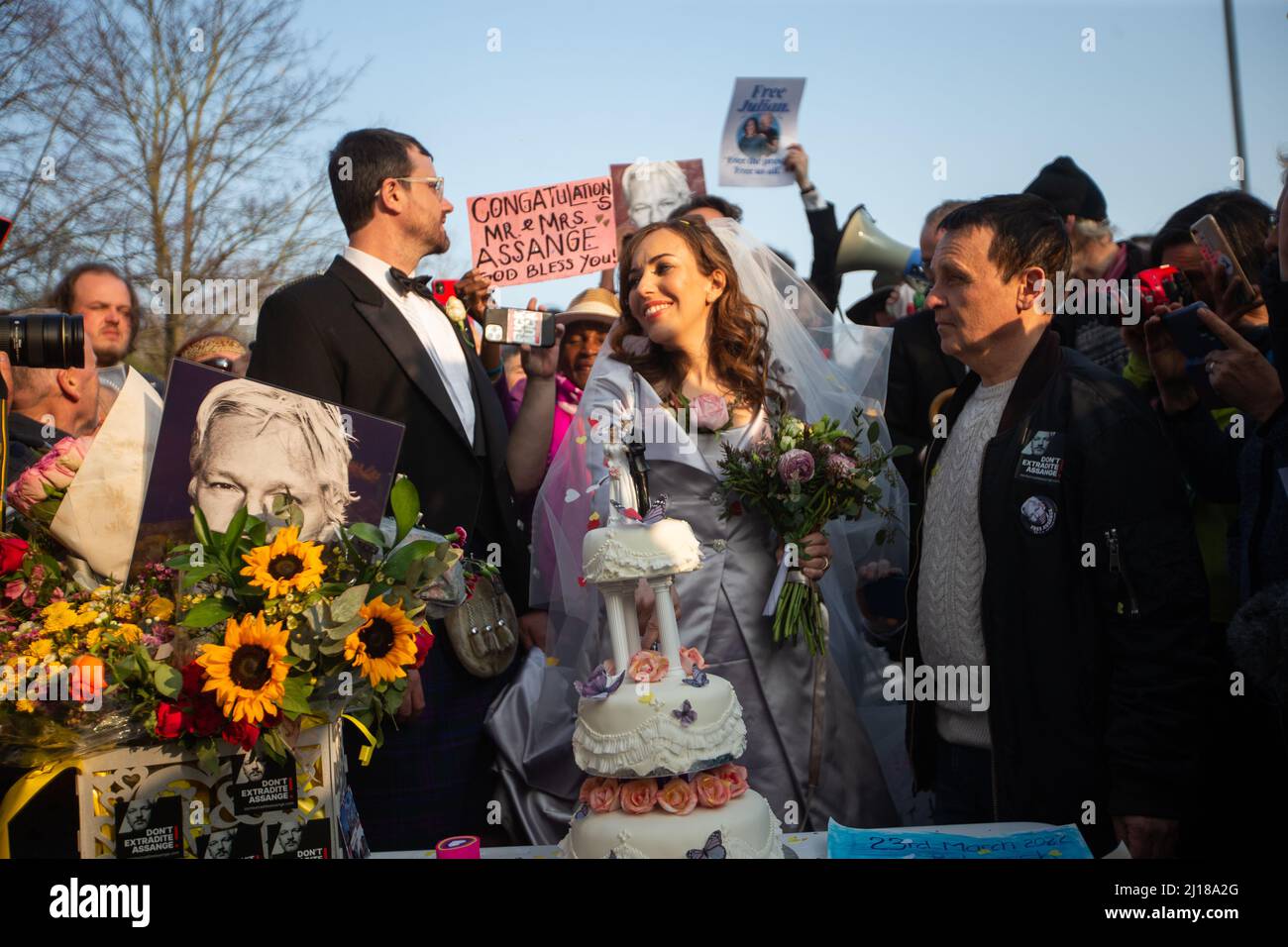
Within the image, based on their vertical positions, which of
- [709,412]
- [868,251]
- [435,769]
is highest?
[868,251]

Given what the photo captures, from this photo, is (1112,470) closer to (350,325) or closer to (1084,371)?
(1084,371)

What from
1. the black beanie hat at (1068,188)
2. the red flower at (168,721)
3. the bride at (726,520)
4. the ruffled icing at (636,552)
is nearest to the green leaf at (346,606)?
the red flower at (168,721)

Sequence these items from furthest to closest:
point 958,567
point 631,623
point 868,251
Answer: point 868,251, point 958,567, point 631,623

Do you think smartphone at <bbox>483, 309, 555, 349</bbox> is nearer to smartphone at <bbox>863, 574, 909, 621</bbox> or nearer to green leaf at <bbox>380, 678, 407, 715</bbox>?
smartphone at <bbox>863, 574, 909, 621</bbox>

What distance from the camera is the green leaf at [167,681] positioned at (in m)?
2.12

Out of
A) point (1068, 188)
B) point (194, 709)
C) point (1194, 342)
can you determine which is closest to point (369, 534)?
point (194, 709)

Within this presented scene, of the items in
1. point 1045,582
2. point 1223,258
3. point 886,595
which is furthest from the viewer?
point 886,595

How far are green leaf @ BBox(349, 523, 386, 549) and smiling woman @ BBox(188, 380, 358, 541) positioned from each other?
0.29 ft

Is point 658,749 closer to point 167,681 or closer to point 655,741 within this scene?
point 655,741

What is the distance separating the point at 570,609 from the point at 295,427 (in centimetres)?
132

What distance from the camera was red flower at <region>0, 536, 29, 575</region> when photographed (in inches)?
89.2

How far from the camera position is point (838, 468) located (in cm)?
319

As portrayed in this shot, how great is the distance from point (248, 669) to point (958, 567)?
A: 1832 mm
